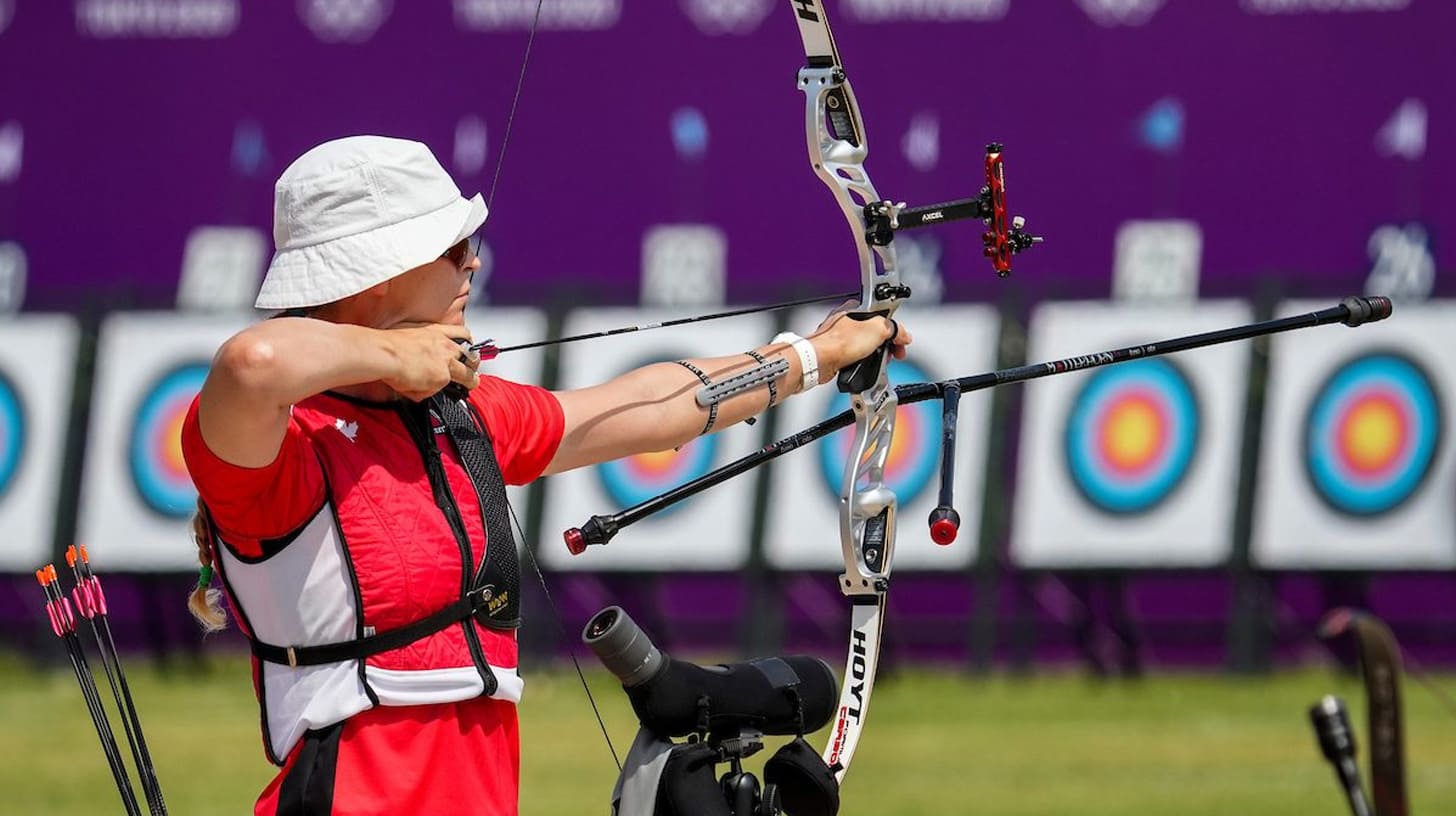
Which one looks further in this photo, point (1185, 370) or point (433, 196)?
point (1185, 370)

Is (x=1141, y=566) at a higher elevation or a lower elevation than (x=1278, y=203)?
lower

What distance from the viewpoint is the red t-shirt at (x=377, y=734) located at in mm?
2182

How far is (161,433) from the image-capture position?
898cm

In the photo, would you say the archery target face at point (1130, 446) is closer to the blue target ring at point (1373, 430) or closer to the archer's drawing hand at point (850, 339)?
the blue target ring at point (1373, 430)

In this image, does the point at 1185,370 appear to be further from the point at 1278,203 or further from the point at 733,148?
the point at 733,148

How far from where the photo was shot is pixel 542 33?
8.93 meters

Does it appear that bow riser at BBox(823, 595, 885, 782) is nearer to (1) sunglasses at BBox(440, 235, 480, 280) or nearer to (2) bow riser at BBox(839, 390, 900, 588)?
(2) bow riser at BBox(839, 390, 900, 588)

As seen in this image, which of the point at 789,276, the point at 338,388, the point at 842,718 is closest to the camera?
the point at 338,388

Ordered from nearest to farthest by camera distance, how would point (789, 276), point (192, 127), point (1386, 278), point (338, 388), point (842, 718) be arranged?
1. point (338, 388)
2. point (842, 718)
3. point (1386, 278)
4. point (789, 276)
5. point (192, 127)

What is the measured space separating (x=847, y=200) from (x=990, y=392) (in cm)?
541

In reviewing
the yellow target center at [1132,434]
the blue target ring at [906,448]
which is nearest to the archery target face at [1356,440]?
the yellow target center at [1132,434]

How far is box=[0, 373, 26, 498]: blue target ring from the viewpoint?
9039mm

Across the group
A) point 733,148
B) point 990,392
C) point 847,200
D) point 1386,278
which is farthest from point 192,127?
point 847,200

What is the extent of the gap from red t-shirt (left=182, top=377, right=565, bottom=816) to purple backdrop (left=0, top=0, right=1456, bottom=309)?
19.4 ft
